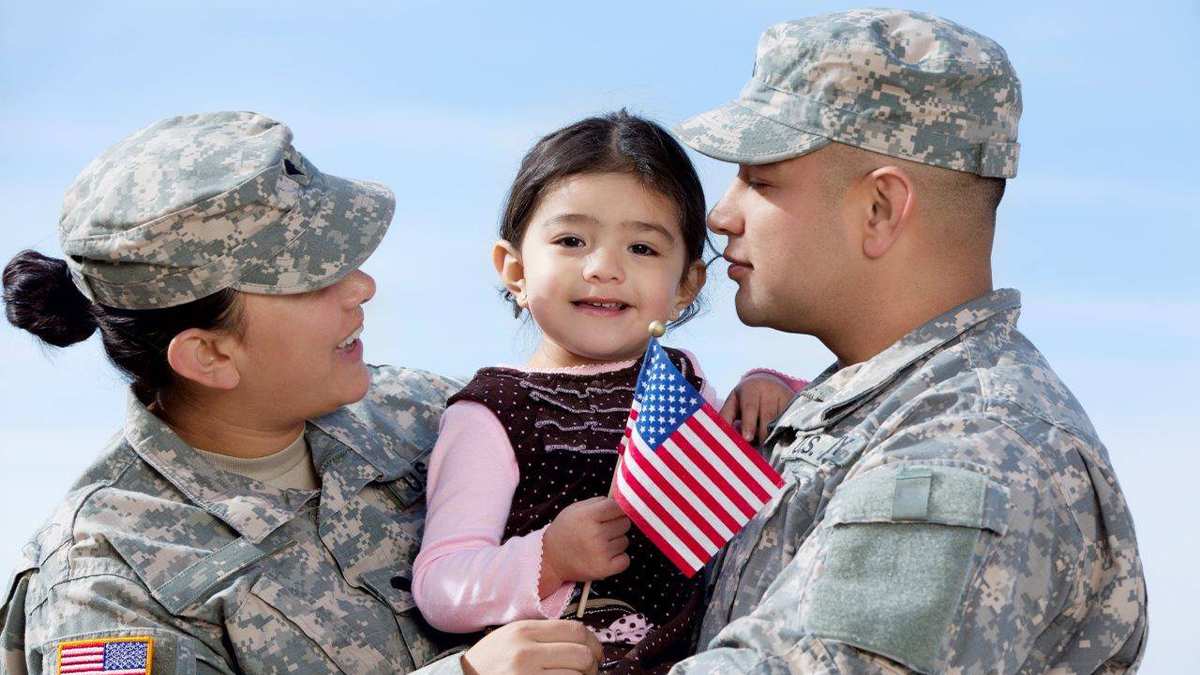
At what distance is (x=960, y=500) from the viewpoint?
346 cm

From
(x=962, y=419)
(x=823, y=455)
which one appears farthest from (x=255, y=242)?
(x=962, y=419)

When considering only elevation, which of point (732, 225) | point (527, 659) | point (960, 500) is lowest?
point (527, 659)

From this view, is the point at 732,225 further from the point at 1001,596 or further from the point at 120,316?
the point at 120,316

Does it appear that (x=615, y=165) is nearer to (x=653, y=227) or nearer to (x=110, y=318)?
(x=653, y=227)

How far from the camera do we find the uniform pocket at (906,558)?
3373 millimetres

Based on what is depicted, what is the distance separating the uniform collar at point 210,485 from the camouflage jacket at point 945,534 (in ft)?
4.30

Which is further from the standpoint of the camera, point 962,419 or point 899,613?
point 962,419

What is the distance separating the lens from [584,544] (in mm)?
4203

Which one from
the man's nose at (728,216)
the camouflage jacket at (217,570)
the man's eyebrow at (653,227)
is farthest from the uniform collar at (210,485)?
the man's nose at (728,216)

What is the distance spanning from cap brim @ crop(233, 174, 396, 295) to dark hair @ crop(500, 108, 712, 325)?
0.45 meters

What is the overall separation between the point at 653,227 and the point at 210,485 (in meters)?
1.54

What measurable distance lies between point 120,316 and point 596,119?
5.25 ft

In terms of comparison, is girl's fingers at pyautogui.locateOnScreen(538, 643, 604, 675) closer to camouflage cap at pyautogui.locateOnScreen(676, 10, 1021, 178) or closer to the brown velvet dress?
the brown velvet dress

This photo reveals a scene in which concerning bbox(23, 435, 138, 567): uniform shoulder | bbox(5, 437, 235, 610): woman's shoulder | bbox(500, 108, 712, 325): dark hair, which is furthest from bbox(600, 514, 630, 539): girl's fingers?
bbox(23, 435, 138, 567): uniform shoulder
